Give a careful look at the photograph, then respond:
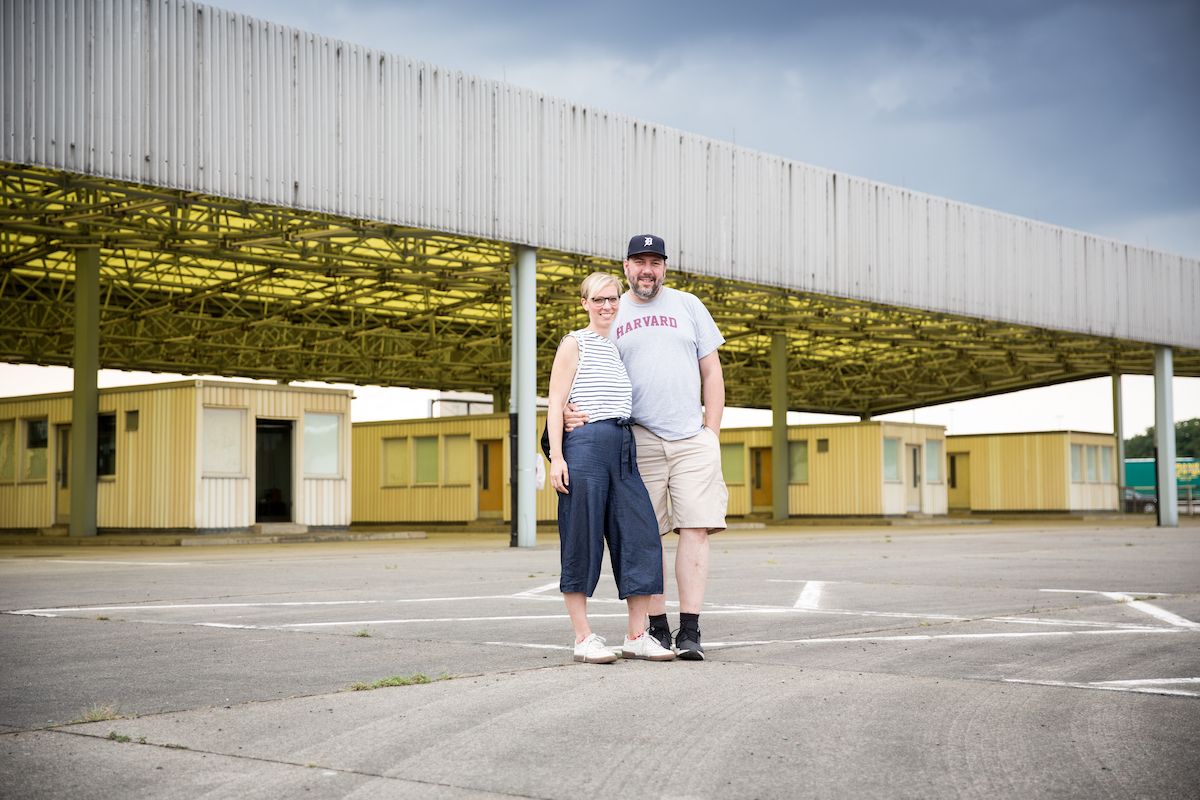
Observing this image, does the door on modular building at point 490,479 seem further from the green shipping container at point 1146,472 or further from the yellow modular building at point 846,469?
the green shipping container at point 1146,472

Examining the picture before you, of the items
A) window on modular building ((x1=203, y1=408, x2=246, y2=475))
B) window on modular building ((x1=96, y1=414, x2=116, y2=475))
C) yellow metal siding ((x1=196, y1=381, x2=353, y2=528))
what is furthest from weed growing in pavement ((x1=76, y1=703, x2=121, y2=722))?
window on modular building ((x1=96, y1=414, x2=116, y2=475))

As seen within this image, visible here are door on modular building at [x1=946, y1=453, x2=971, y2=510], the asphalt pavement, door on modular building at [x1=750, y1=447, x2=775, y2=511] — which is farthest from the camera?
door on modular building at [x1=946, y1=453, x2=971, y2=510]

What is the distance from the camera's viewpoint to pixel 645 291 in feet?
17.0

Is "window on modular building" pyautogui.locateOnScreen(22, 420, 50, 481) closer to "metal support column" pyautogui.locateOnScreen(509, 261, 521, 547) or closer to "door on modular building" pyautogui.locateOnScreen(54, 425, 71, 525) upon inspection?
"door on modular building" pyautogui.locateOnScreen(54, 425, 71, 525)

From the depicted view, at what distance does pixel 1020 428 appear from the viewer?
62781mm

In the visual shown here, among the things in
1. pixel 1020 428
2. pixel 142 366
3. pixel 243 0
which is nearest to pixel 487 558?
pixel 243 0

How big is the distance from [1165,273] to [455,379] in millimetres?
27240

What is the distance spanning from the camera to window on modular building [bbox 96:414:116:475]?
75.0 ft

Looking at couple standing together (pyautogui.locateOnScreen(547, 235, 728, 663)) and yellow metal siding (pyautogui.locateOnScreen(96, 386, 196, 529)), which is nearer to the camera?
couple standing together (pyautogui.locateOnScreen(547, 235, 728, 663))

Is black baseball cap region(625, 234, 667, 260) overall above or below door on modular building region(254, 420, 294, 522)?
above

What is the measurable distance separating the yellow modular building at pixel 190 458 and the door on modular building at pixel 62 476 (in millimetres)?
20

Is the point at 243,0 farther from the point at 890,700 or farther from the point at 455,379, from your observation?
the point at 455,379

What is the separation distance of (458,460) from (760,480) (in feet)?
32.8

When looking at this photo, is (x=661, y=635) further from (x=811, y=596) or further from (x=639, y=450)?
(x=811, y=596)
